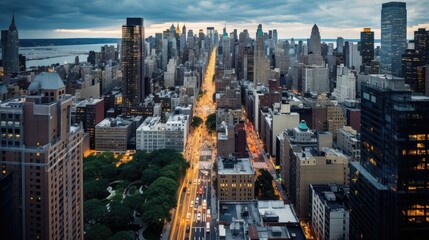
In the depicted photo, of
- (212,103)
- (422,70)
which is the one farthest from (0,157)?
(212,103)

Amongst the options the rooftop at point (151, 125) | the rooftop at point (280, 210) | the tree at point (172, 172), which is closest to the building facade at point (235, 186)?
the rooftop at point (280, 210)

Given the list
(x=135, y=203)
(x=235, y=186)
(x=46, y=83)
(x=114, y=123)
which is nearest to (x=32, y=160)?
(x=46, y=83)

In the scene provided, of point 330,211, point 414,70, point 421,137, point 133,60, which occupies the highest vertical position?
point 133,60

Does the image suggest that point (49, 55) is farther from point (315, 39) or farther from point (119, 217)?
point (315, 39)

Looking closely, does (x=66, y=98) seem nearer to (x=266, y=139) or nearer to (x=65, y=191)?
(x=65, y=191)

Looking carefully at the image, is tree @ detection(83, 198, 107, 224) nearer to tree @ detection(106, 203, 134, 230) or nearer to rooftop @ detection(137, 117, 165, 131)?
tree @ detection(106, 203, 134, 230)

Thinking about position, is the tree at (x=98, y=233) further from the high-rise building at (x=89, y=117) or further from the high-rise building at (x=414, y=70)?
the high-rise building at (x=414, y=70)
